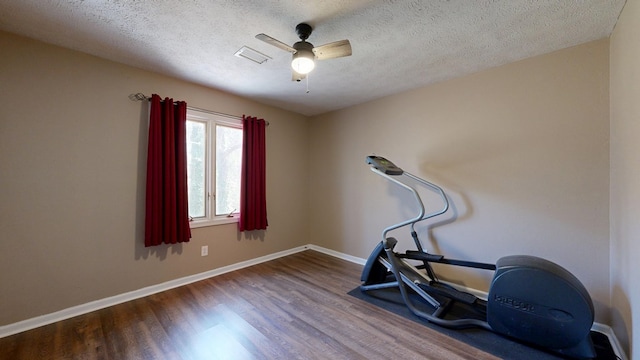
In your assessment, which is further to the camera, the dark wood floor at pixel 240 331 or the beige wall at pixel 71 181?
the beige wall at pixel 71 181

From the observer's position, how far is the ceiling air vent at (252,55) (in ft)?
7.50

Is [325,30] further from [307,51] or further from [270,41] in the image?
[270,41]

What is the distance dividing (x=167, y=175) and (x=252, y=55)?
165 centimetres

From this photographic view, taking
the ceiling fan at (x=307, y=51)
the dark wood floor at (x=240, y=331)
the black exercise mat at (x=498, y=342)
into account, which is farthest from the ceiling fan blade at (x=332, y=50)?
the black exercise mat at (x=498, y=342)

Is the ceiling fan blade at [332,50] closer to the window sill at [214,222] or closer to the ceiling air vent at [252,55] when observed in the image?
the ceiling air vent at [252,55]

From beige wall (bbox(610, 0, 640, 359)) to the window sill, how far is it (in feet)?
12.6

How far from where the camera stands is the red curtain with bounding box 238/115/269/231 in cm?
357

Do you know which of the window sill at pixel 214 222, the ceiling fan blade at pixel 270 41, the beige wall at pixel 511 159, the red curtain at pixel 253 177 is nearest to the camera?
the ceiling fan blade at pixel 270 41

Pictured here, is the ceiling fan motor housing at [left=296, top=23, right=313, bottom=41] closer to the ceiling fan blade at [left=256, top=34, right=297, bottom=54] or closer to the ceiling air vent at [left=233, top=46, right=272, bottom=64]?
the ceiling fan blade at [left=256, top=34, right=297, bottom=54]

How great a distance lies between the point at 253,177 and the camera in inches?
144

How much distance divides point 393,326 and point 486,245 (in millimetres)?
1407

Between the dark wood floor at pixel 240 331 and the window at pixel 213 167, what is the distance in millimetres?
1000

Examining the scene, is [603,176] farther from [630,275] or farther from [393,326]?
[393,326]

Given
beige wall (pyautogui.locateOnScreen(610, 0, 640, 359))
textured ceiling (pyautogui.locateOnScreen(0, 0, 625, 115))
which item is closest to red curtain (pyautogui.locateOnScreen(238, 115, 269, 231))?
textured ceiling (pyautogui.locateOnScreen(0, 0, 625, 115))
